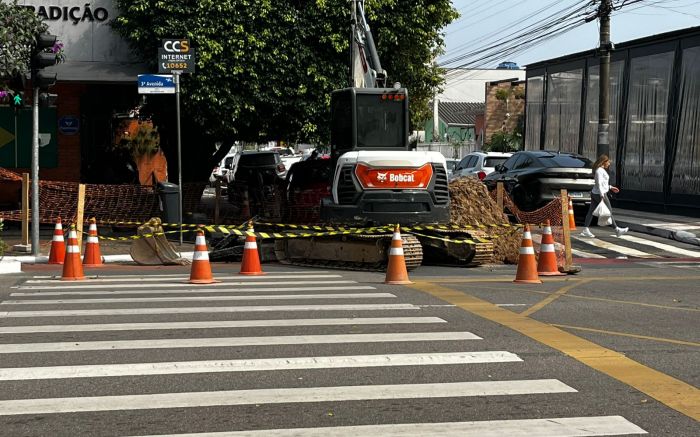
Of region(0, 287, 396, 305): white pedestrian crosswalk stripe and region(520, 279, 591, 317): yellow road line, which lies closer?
region(520, 279, 591, 317): yellow road line

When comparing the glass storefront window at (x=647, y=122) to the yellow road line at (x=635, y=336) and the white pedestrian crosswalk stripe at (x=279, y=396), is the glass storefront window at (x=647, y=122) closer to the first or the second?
the yellow road line at (x=635, y=336)

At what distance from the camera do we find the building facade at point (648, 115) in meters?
28.3

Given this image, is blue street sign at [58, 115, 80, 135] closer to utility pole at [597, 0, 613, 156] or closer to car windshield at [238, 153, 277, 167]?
car windshield at [238, 153, 277, 167]

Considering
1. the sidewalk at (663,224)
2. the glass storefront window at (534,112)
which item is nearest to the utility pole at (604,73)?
the sidewalk at (663,224)

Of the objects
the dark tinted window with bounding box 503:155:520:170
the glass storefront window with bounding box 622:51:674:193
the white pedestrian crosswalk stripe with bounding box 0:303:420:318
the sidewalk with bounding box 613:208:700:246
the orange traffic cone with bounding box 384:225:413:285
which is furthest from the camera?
the glass storefront window with bounding box 622:51:674:193

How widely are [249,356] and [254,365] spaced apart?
1.24 ft

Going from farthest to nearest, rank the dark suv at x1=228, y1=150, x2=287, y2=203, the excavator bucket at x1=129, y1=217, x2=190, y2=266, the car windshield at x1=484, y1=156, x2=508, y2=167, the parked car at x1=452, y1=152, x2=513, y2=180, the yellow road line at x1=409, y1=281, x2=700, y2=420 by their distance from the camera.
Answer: the dark suv at x1=228, y1=150, x2=287, y2=203 < the car windshield at x1=484, y1=156, x2=508, y2=167 < the parked car at x1=452, y1=152, x2=513, y2=180 < the excavator bucket at x1=129, y1=217, x2=190, y2=266 < the yellow road line at x1=409, y1=281, x2=700, y2=420

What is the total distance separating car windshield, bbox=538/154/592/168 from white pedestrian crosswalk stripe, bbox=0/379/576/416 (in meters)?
18.4

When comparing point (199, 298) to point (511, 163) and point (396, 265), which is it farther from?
point (511, 163)

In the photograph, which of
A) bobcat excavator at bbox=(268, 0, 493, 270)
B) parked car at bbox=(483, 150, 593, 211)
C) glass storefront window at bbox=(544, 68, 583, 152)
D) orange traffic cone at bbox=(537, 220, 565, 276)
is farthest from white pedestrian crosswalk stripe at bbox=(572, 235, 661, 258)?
glass storefront window at bbox=(544, 68, 583, 152)

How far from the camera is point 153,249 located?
54.1 feet

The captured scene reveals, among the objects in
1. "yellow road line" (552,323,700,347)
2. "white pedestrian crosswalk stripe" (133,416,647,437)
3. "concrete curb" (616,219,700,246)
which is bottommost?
"concrete curb" (616,219,700,246)

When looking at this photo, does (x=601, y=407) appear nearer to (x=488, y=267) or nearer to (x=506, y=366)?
(x=506, y=366)

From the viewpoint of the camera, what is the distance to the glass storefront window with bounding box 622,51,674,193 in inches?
1169
